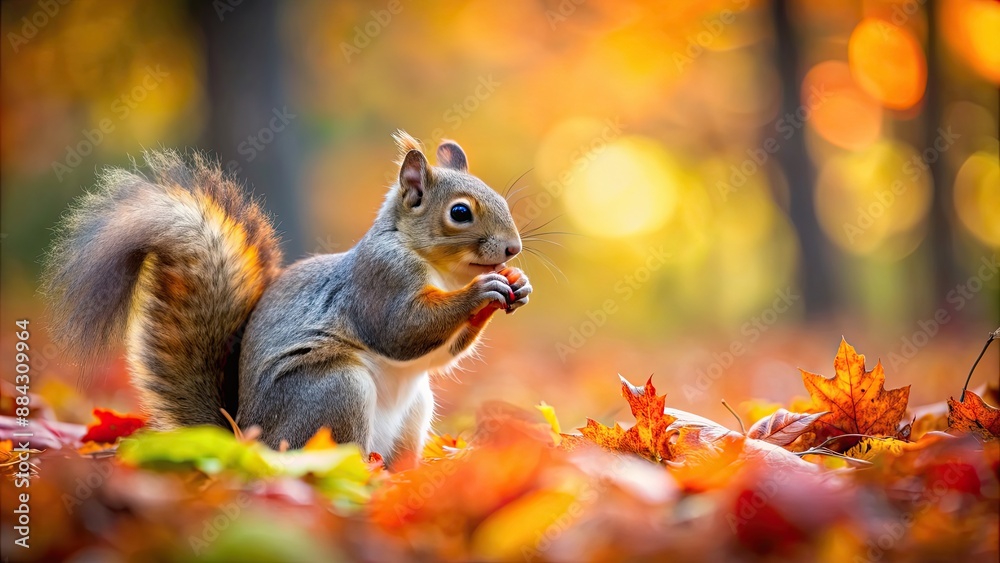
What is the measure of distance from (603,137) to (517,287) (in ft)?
41.5

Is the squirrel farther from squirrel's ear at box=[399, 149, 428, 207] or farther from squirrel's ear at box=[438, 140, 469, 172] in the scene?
squirrel's ear at box=[438, 140, 469, 172]

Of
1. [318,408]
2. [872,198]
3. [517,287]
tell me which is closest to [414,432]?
[318,408]

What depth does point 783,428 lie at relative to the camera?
6.61 ft

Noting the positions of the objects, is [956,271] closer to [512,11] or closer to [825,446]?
[512,11]

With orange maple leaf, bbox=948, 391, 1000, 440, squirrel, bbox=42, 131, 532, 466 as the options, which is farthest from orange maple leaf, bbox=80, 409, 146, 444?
orange maple leaf, bbox=948, 391, 1000, 440

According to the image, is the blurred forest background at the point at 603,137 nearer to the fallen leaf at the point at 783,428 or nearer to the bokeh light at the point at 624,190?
the bokeh light at the point at 624,190

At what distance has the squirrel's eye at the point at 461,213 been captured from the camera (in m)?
2.48

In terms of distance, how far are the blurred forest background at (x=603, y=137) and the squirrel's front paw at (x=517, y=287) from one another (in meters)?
0.79

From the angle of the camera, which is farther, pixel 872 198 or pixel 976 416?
pixel 872 198

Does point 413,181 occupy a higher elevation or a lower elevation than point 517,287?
higher

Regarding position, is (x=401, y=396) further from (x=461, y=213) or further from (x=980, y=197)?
(x=980, y=197)

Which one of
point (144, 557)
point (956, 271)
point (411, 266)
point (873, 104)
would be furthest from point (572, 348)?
point (144, 557)

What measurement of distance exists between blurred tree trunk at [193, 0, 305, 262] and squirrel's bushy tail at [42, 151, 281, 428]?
10.7ft

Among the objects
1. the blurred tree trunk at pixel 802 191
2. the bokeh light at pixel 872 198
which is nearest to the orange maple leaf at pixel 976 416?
the blurred tree trunk at pixel 802 191
